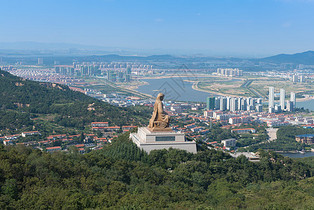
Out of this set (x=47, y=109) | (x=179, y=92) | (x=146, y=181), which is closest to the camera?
(x=146, y=181)

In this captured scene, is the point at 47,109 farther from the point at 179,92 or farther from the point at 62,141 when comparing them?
the point at 179,92

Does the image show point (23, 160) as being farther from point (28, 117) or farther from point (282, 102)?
point (282, 102)

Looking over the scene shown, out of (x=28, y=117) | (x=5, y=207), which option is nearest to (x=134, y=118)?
(x=28, y=117)

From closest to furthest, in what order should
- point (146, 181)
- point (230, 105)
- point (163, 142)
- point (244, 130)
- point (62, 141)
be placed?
point (146, 181) → point (163, 142) → point (62, 141) → point (244, 130) → point (230, 105)

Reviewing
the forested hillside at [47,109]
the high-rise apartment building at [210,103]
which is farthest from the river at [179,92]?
the forested hillside at [47,109]

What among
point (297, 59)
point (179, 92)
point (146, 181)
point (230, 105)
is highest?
point (297, 59)

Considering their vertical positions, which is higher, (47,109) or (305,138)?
(47,109)

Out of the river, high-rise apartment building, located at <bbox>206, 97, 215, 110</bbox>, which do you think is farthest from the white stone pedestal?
high-rise apartment building, located at <bbox>206, 97, 215, 110</bbox>

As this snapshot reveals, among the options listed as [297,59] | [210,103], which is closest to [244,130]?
[210,103]
